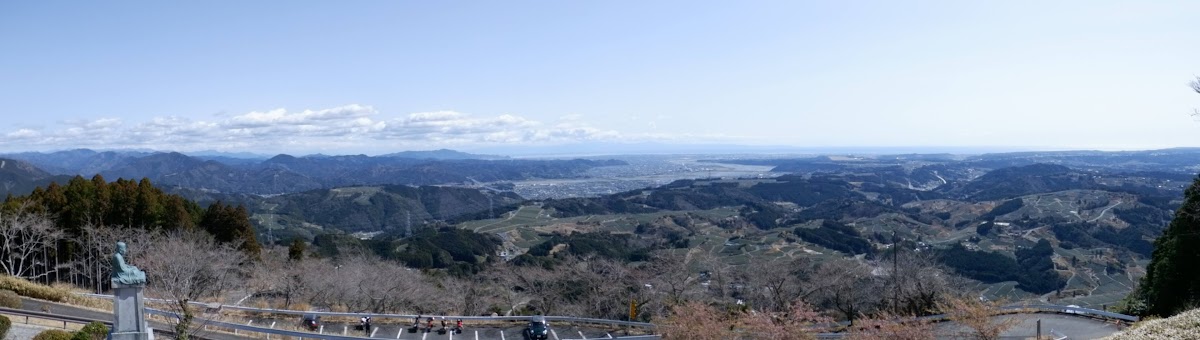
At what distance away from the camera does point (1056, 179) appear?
128 m

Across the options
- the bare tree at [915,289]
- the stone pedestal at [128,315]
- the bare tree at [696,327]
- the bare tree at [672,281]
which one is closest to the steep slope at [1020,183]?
the bare tree at [915,289]

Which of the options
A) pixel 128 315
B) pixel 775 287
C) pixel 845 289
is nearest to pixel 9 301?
pixel 128 315

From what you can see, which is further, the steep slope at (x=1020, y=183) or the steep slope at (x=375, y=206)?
the steep slope at (x=1020, y=183)

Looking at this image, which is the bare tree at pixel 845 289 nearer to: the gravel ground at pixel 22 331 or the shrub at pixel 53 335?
the shrub at pixel 53 335

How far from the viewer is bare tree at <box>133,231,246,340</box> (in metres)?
19.4

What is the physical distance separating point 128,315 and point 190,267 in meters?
9.64

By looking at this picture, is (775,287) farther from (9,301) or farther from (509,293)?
(9,301)

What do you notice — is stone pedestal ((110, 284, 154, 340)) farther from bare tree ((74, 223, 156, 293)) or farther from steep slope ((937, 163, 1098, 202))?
steep slope ((937, 163, 1098, 202))

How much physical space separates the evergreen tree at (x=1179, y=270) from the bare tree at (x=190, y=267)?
2722cm

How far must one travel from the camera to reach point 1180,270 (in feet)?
65.7

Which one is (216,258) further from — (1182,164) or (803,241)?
(1182,164)

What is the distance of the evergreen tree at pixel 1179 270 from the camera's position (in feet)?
64.1

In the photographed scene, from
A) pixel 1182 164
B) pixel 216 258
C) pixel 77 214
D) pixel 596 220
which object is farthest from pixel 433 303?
pixel 1182 164

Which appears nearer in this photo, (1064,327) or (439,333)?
(1064,327)
